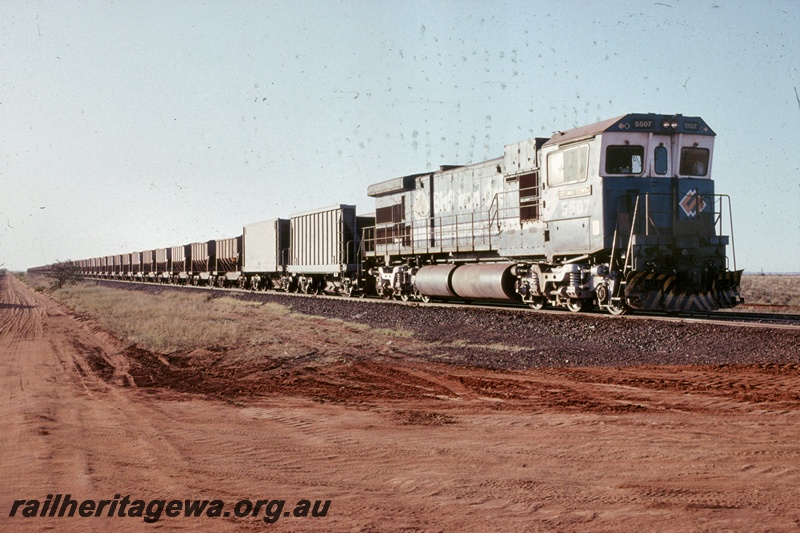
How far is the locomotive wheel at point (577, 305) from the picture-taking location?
16.7 meters

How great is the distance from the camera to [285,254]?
3569 cm

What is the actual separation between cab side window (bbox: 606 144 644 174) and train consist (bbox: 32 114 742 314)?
0.08ft

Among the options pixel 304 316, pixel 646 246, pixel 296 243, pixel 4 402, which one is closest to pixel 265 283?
pixel 296 243

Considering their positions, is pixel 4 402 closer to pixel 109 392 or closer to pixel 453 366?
pixel 109 392

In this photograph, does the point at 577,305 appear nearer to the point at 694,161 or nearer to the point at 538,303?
the point at 538,303

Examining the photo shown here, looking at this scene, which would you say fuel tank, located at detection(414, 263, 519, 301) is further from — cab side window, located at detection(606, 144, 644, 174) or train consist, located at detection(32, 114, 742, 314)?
cab side window, located at detection(606, 144, 644, 174)

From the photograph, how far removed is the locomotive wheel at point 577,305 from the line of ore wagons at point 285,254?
12846 mm

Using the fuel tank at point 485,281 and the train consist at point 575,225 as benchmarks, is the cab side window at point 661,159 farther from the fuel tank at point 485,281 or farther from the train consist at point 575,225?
the fuel tank at point 485,281

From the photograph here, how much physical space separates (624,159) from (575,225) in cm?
195

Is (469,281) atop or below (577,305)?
atop

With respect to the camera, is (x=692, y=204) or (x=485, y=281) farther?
(x=485, y=281)

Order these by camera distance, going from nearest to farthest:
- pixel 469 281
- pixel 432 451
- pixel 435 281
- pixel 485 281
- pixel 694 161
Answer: pixel 432 451, pixel 694 161, pixel 485 281, pixel 469 281, pixel 435 281

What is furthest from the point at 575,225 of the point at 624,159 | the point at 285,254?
the point at 285,254

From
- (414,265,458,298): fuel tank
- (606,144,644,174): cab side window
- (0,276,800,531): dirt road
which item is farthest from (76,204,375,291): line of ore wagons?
(0,276,800,531): dirt road
